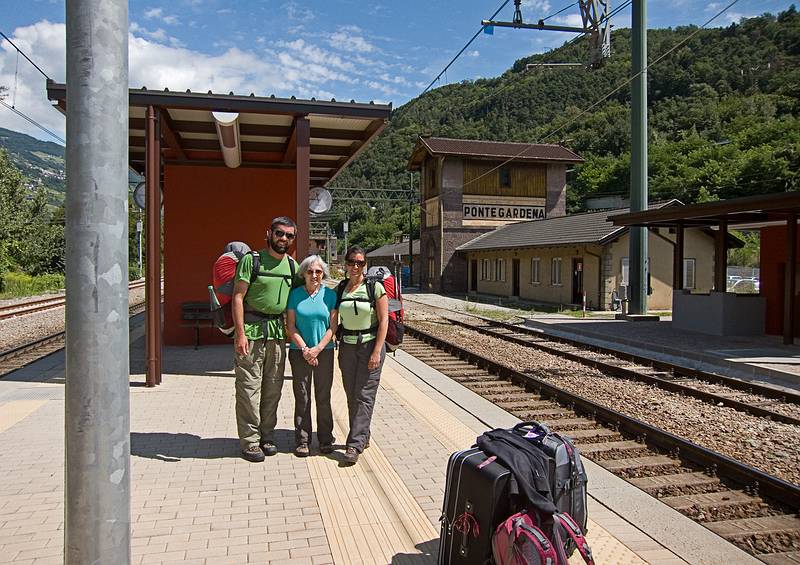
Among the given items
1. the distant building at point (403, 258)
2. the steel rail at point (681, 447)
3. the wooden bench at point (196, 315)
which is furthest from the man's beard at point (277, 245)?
the distant building at point (403, 258)

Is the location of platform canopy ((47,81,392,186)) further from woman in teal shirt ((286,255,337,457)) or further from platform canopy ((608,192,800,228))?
platform canopy ((608,192,800,228))

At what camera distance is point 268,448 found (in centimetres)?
544

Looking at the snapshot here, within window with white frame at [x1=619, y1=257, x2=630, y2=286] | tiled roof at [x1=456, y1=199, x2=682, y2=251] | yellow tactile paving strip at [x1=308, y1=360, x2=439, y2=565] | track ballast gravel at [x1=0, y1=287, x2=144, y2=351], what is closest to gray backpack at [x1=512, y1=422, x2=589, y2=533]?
yellow tactile paving strip at [x1=308, y1=360, x2=439, y2=565]

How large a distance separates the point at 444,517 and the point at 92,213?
230 centimetres

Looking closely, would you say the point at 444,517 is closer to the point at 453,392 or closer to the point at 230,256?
the point at 230,256

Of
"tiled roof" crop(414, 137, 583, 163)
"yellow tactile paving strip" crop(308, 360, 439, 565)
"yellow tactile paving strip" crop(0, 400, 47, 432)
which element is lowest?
"yellow tactile paving strip" crop(308, 360, 439, 565)

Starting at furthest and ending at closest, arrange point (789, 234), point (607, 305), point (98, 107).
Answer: point (607, 305)
point (789, 234)
point (98, 107)

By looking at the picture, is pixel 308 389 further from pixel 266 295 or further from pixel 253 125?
pixel 253 125

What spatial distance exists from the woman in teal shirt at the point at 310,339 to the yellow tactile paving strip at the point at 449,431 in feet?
4.34

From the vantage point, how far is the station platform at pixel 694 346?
1107 cm

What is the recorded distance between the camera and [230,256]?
213 inches

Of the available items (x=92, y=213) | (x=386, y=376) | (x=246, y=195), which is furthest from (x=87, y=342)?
(x=246, y=195)

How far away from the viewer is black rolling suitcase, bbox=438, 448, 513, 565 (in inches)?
122

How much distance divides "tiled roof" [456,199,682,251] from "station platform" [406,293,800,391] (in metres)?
4.48
